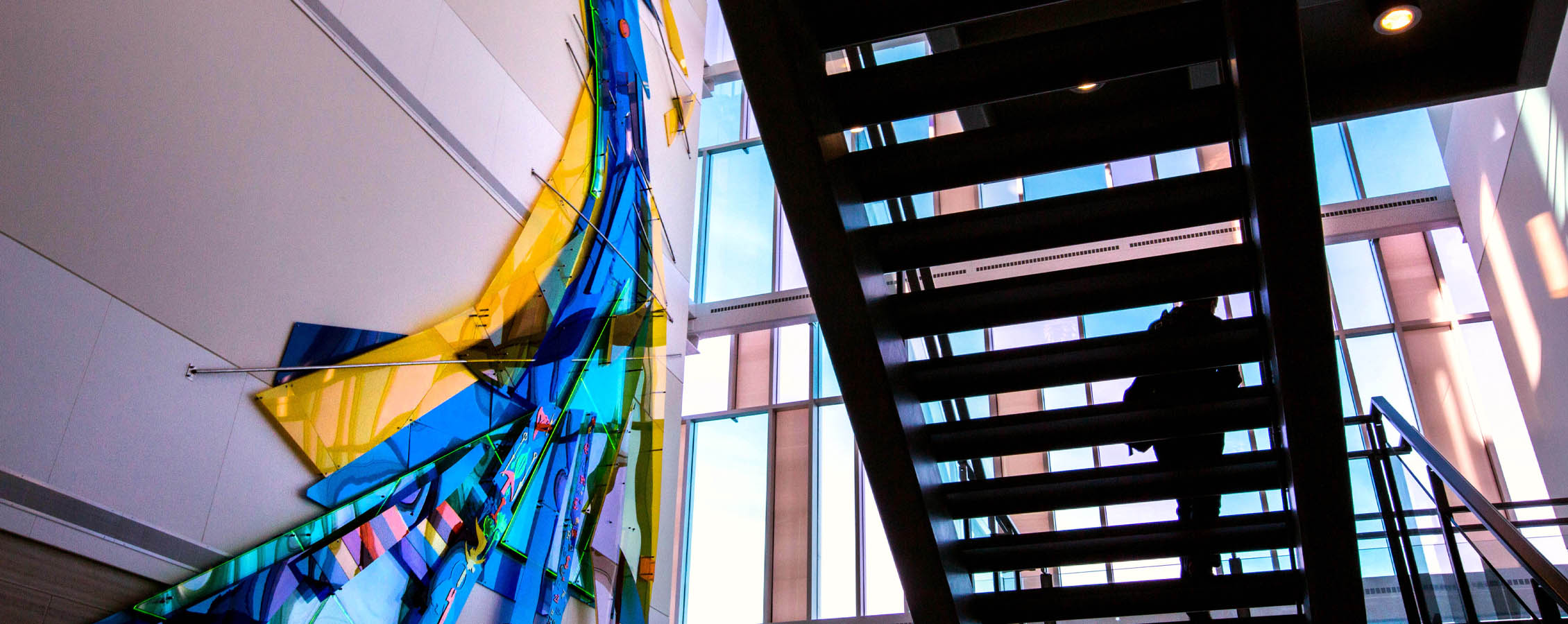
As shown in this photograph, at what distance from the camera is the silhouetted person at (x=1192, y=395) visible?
4648mm

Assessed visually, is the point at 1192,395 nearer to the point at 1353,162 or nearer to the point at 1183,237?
the point at 1183,237

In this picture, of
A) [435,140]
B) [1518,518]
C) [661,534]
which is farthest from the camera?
[1518,518]

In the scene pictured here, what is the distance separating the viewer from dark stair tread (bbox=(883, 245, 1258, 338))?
379cm

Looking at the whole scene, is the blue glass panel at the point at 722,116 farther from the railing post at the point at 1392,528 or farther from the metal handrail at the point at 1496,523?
the metal handrail at the point at 1496,523

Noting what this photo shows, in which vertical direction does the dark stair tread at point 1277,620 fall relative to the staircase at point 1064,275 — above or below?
below

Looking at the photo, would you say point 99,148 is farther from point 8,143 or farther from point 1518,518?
point 1518,518

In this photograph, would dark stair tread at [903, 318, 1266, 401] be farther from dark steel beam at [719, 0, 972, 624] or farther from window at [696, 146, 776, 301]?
window at [696, 146, 776, 301]

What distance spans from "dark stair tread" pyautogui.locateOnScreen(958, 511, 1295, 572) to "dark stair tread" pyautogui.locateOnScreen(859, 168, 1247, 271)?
1.29 meters

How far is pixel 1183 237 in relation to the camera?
→ 1117cm

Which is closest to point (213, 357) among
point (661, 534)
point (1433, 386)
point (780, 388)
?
point (661, 534)

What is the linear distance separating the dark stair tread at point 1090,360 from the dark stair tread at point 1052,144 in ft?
2.21

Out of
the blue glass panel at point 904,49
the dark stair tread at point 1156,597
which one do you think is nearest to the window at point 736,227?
the blue glass panel at point 904,49

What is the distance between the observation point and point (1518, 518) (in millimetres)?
8695

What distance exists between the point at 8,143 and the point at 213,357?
875 mm
